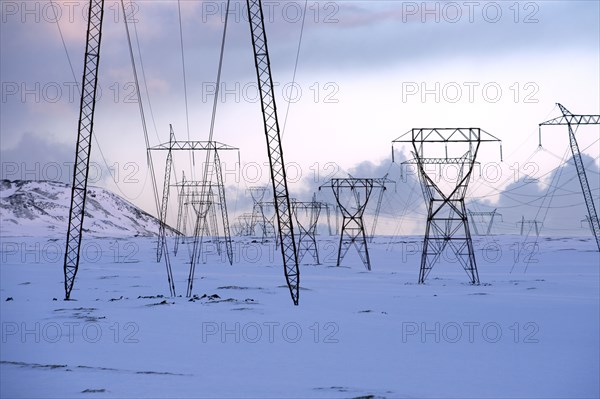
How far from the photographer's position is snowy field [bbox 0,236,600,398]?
1283cm

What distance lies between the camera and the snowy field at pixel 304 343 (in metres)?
12.8


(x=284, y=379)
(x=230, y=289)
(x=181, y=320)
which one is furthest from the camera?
(x=230, y=289)

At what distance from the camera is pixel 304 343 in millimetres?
17625

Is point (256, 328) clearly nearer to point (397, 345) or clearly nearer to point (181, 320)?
point (181, 320)

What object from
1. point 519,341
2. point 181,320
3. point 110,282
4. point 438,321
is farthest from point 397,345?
point 110,282

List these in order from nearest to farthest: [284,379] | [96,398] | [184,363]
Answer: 1. [96,398]
2. [284,379]
3. [184,363]

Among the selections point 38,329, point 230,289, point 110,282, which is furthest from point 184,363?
point 110,282

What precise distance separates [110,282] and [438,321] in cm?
2178

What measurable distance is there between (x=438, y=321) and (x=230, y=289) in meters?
12.9

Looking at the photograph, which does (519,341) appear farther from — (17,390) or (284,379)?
(17,390)

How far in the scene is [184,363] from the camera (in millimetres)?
14938

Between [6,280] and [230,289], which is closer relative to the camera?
[230,289]

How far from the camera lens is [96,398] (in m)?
11.4

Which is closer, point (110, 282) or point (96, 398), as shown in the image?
point (96, 398)
